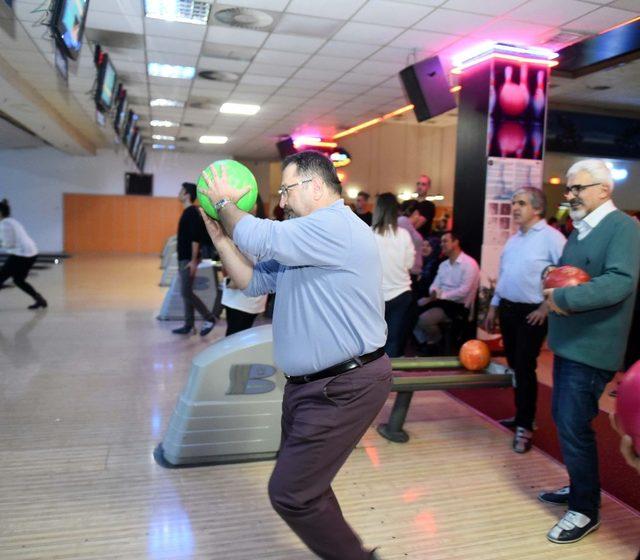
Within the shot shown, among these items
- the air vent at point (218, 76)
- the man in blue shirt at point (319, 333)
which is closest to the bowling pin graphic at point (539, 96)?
the air vent at point (218, 76)

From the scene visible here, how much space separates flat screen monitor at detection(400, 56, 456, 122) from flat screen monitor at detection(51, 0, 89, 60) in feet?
11.8

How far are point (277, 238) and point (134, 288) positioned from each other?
9.30m

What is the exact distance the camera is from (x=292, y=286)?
1.86 metres

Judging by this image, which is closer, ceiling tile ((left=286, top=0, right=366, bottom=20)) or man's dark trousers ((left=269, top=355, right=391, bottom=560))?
man's dark trousers ((left=269, top=355, right=391, bottom=560))

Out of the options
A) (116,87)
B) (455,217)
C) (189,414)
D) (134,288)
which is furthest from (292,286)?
(134,288)

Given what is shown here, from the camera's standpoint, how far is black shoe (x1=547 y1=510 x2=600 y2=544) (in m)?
2.47

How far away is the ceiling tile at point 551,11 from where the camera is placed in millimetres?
4960

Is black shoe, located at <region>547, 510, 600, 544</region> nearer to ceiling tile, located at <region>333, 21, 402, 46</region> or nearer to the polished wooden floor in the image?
the polished wooden floor

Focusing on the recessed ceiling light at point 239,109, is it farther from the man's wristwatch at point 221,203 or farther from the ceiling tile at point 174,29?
the man's wristwatch at point 221,203

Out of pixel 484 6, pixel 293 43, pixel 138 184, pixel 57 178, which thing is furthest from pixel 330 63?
pixel 57 178

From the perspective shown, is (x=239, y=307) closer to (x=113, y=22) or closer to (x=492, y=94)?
(x=113, y=22)

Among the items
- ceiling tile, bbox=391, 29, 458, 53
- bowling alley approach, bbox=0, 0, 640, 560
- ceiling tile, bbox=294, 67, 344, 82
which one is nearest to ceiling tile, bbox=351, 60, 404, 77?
bowling alley approach, bbox=0, 0, 640, 560

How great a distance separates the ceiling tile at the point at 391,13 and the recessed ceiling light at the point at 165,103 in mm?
5390

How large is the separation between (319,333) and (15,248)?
6972mm
